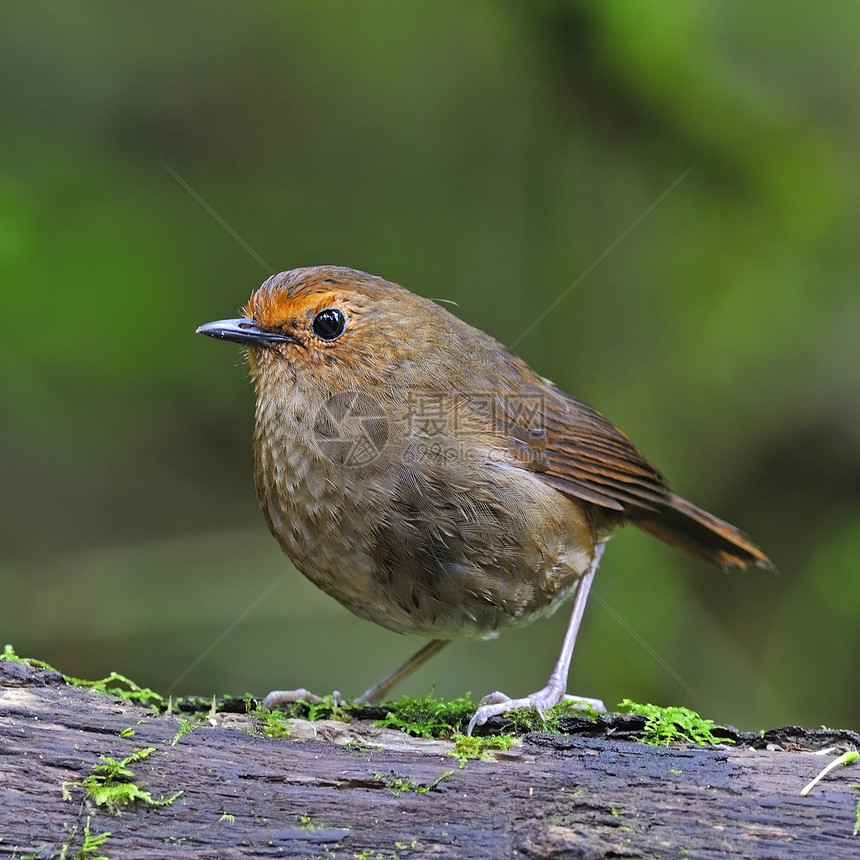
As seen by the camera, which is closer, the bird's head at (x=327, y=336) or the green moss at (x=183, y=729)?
the green moss at (x=183, y=729)

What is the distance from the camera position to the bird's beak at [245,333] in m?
4.11

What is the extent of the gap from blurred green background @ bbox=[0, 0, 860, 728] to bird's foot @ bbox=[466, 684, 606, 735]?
Answer: 187 cm

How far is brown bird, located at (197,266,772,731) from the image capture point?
3809mm

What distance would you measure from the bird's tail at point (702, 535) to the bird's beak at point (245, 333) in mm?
2021

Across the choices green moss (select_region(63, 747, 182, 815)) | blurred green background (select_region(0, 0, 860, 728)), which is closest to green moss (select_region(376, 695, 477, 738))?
green moss (select_region(63, 747, 182, 815))

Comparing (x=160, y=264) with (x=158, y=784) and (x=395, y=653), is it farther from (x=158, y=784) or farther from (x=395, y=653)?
(x=158, y=784)

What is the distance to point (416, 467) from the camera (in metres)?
3.82

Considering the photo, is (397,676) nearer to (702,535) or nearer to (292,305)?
(702,535)

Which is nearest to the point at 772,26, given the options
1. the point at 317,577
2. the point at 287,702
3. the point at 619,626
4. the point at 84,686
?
the point at 619,626

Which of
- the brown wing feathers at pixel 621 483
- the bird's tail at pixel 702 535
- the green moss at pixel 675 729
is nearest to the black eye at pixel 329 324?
the brown wing feathers at pixel 621 483

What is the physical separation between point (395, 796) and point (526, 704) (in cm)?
94

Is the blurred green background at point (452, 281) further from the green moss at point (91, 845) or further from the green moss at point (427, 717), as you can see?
the green moss at point (91, 845)

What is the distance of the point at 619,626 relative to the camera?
19.6 ft

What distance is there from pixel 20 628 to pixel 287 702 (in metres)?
2.32
